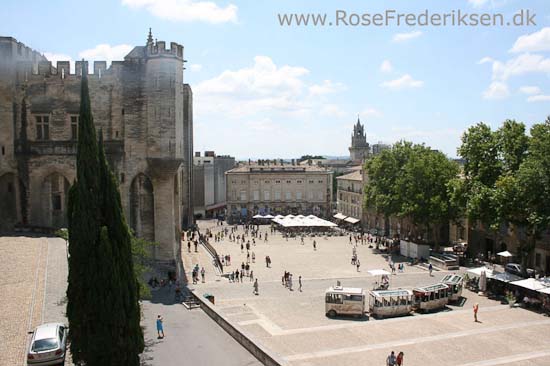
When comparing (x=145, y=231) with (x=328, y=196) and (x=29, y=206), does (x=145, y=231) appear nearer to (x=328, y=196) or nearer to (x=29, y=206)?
(x=29, y=206)

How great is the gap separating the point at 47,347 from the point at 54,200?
2311 cm

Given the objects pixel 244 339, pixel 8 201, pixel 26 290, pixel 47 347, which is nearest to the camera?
pixel 47 347

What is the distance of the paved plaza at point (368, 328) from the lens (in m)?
20.9

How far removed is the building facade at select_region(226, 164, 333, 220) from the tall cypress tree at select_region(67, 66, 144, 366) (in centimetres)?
6516

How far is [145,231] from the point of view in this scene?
34.9 meters

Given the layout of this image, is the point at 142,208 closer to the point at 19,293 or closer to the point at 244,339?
the point at 19,293

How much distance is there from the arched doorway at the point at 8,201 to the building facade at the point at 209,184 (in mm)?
46828

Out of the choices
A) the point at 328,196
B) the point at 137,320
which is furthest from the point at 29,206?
the point at 328,196

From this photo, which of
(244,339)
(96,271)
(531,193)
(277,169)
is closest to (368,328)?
(244,339)

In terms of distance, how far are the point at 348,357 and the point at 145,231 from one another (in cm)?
1852

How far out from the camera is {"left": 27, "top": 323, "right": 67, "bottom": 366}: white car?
16422 mm

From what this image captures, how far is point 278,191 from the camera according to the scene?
83.6m

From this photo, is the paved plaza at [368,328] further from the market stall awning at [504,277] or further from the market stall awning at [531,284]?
the market stall awning at [504,277]

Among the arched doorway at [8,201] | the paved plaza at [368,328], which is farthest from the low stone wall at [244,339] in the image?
the arched doorway at [8,201]
